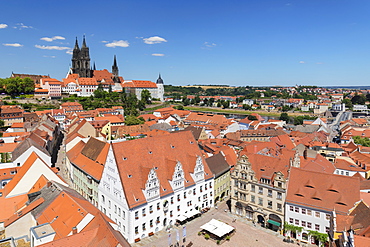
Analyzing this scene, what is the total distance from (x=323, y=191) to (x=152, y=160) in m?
25.5

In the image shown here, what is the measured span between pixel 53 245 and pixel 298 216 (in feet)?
104

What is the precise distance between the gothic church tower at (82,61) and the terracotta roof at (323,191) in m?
169

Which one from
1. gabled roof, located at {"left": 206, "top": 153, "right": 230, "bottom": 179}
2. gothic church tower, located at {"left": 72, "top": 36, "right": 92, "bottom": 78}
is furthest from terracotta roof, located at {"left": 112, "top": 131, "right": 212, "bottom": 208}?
gothic church tower, located at {"left": 72, "top": 36, "right": 92, "bottom": 78}

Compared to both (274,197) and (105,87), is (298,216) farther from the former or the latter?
(105,87)

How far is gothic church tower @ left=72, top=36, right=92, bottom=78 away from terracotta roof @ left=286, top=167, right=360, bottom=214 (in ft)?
553

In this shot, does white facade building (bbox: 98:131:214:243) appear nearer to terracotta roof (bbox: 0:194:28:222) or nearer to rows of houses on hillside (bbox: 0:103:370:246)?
rows of houses on hillside (bbox: 0:103:370:246)

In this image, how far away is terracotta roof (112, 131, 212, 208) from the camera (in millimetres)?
37050

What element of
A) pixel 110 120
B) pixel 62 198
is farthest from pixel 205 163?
pixel 110 120

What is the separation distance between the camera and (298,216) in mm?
37500

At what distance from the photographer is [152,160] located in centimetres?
4144

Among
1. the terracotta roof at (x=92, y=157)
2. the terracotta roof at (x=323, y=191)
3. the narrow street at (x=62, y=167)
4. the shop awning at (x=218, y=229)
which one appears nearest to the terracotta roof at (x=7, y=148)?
the narrow street at (x=62, y=167)

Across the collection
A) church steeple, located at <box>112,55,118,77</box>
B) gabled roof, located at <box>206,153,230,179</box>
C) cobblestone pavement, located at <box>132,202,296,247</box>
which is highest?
church steeple, located at <box>112,55,118,77</box>

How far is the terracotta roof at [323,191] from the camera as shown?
115 ft

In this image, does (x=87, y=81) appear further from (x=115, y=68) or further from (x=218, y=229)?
(x=218, y=229)
